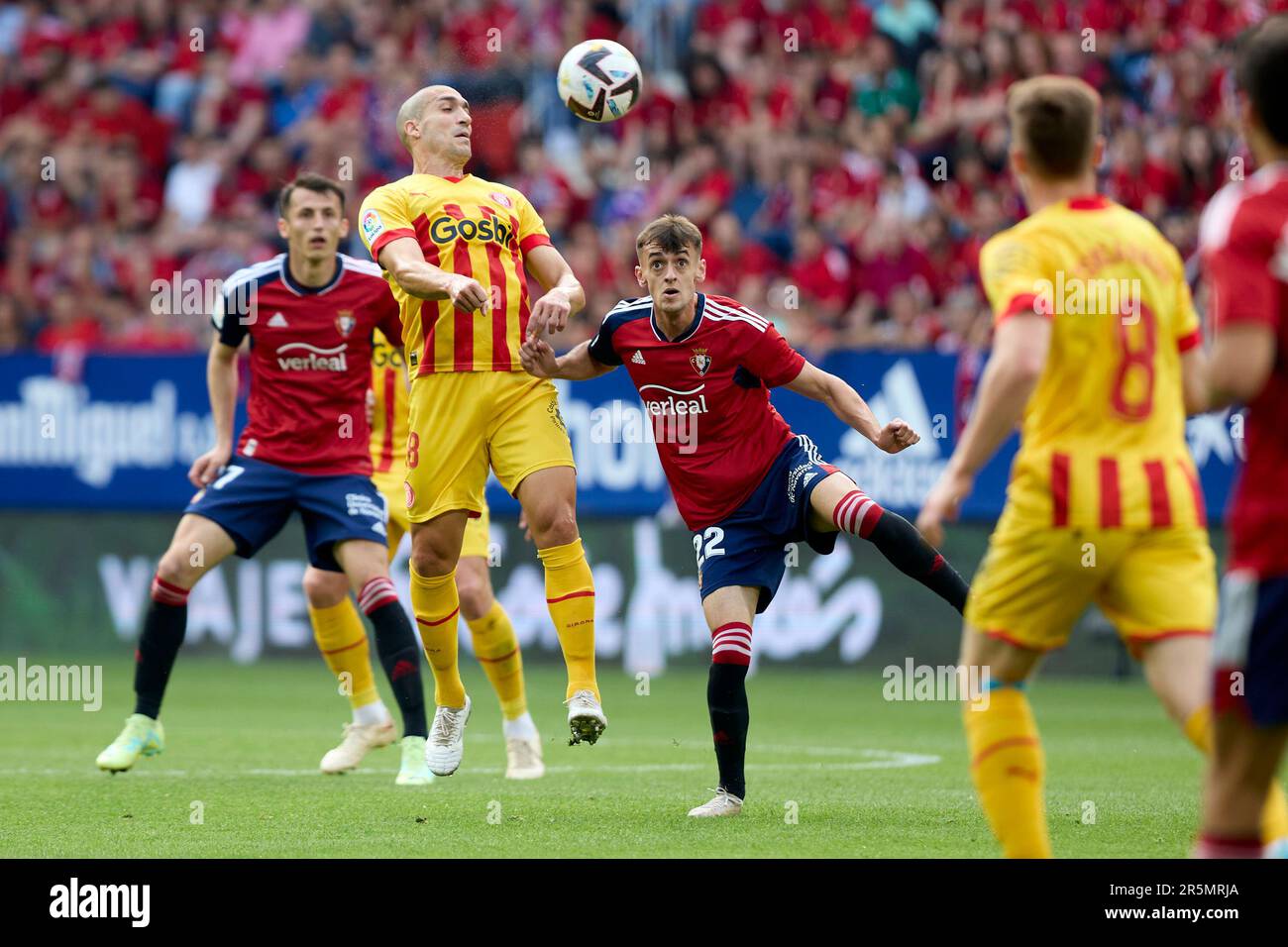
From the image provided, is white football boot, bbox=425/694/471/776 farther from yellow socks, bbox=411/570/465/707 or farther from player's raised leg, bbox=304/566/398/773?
player's raised leg, bbox=304/566/398/773

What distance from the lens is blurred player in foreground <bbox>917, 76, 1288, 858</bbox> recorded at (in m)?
5.12

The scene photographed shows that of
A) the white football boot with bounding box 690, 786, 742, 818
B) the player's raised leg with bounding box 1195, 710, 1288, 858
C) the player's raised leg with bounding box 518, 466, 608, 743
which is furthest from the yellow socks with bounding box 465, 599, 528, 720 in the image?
the player's raised leg with bounding box 1195, 710, 1288, 858

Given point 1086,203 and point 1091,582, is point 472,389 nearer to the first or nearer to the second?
point 1086,203

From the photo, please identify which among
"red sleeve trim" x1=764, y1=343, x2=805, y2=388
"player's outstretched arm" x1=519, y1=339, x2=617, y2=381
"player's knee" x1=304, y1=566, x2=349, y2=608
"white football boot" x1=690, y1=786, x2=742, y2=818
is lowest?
"white football boot" x1=690, y1=786, x2=742, y2=818

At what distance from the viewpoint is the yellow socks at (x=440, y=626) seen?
28.5 feet

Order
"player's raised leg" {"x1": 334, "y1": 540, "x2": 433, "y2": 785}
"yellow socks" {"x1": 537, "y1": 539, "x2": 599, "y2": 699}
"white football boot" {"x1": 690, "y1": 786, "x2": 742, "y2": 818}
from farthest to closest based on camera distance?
"player's raised leg" {"x1": 334, "y1": 540, "x2": 433, "y2": 785}, "yellow socks" {"x1": 537, "y1": 539, "x2": 599, "y2": 699}, "white football boot" {"x1": 690, "y1": 786, "x2": 742, "y2": 818}

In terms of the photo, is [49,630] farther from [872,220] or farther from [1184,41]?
[1184,41]

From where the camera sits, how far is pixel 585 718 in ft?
25.3

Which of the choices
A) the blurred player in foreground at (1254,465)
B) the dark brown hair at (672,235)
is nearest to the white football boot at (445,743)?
the dark brown hair at (672,235)

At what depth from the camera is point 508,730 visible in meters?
9.39

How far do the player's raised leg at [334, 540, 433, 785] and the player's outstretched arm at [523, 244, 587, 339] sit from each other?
1852 millimetres

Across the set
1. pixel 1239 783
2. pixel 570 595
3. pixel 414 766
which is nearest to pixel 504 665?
pixel 414 766
